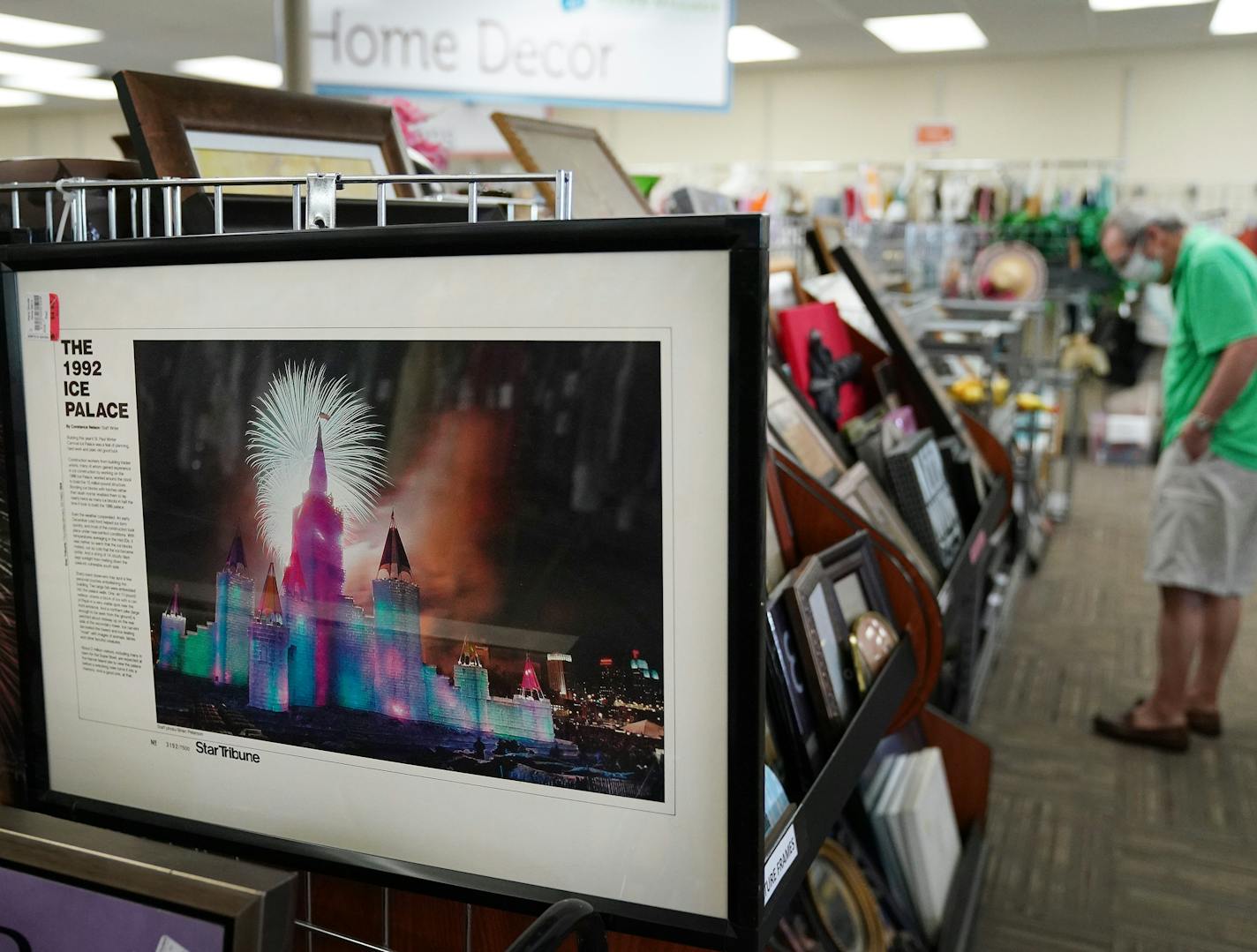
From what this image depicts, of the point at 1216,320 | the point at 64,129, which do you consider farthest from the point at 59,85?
the point at 1216,320

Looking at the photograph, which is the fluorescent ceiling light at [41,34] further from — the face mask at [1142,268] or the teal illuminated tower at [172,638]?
the teal illuminated tower at [172,638]

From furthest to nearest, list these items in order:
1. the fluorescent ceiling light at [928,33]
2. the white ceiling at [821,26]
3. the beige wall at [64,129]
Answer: the beige wall at [64,129]
the fluorescent ceiling light at [928,33]
the white ceiling at [821,26]

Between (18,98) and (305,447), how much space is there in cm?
1458

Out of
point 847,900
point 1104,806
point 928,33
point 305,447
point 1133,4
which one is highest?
point 928,33

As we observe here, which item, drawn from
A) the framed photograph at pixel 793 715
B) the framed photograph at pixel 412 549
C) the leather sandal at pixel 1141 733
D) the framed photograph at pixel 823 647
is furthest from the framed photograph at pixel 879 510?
the leather sandal at pixel 1141 733

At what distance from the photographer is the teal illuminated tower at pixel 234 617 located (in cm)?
72

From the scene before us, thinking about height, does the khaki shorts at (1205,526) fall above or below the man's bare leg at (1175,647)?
above

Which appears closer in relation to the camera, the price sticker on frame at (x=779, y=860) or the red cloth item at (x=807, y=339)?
the price sticker on frame at (x=779, y=860)

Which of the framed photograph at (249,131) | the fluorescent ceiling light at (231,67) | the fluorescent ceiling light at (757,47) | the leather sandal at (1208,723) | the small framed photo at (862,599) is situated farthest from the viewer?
the fluorescent ceiling light at (231,67)

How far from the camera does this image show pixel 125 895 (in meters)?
0.60

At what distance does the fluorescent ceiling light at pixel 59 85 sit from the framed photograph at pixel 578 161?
10986mm

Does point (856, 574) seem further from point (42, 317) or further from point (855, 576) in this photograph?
point (42, 317)

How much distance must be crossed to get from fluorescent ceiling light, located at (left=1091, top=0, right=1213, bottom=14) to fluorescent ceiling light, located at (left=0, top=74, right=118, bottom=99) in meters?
9.21

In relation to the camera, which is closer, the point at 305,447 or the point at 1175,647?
the point at 305,447
